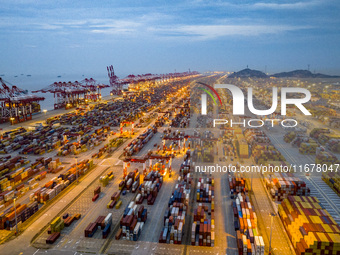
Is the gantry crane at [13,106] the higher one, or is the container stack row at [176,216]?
the gantry crane at [13,106]

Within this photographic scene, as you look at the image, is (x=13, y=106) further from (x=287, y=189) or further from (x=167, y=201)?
(x=287, y=189)

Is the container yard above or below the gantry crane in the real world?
below

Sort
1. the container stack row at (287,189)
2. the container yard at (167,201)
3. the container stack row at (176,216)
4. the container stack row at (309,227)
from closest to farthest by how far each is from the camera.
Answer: the container stack row at (309,227) < the container yard at (167,201) < the container stack row at (176,216) < the container stack row at (287,189)

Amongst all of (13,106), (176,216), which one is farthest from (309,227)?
(13,106)

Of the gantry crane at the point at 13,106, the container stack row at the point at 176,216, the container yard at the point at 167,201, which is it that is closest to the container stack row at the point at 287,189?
the container yard at the point at 167,201

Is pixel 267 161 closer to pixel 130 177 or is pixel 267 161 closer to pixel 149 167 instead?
pixel 149 167

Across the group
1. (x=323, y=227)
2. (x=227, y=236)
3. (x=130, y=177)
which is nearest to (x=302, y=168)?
(x=323, y=227)

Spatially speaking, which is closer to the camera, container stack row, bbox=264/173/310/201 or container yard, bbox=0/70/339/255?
container yard, bbox=0/70/339/255

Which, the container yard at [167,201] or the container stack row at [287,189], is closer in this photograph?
the container yard at [167,201]

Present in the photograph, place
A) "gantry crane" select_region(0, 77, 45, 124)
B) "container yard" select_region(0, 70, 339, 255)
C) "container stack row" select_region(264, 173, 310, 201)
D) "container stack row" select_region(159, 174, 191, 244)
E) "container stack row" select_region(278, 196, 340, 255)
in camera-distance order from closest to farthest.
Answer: "container stack row" select_region(278, 196, 340, 255), "container yard" select_region(0, 70, 339, 255), "container stack row" select_region(159, 174, 191, 244), "container stack row" select_region(264, 173, 310, 201), "gantry crane" select_region(0, 77, 45, 124)

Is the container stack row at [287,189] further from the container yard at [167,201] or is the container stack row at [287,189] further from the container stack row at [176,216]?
the container stack row at [176,216]

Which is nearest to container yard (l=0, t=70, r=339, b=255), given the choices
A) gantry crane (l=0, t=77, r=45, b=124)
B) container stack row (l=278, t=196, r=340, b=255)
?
container stack row (l=278, t=196, r=340, b=255)

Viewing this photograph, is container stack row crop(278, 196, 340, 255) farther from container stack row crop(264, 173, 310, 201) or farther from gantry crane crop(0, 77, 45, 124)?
gantry crane crop(0, 77, 45, 124)
